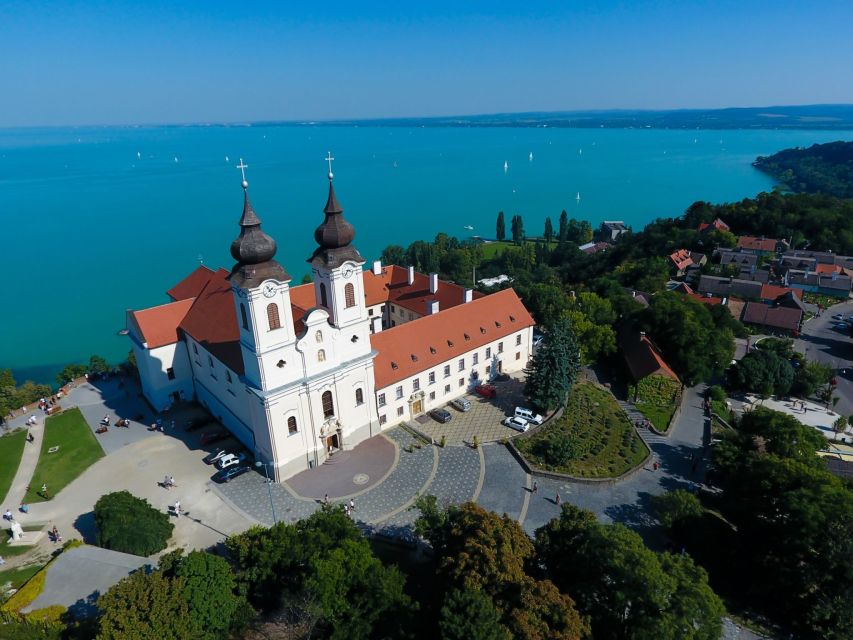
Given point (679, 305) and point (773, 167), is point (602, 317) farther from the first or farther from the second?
point (773, 167)

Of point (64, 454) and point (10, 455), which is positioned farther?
point (10, 455)

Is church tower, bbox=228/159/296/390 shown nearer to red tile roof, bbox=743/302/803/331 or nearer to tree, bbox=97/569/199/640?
tree, bbox=97/569/199/640

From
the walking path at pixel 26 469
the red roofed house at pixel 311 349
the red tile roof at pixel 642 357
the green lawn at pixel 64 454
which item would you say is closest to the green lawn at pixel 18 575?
the walking path at pixel 26 469

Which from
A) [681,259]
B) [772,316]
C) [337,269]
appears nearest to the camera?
[337,269]

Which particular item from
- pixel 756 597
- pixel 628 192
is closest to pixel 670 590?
pixel 756 597

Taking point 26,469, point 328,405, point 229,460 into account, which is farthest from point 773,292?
point 26,469

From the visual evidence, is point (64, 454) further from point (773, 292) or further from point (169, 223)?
point (169, 223)
